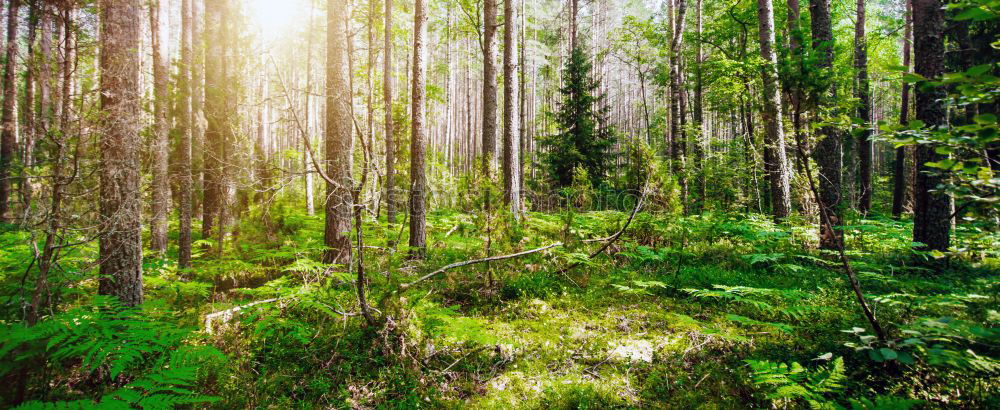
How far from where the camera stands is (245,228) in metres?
10.3

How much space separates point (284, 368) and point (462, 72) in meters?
38.6

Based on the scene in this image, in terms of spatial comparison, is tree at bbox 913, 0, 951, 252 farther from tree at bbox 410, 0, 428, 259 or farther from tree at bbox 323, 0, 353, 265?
tree at bbox 323, 0, 353, 265

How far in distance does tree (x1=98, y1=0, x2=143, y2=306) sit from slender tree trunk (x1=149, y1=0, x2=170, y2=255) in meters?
2.96

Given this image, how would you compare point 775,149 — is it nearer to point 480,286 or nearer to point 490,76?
point 490,76

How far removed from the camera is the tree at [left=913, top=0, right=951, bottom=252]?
17.2 ft

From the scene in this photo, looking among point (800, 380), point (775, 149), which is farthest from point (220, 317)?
point (775, 149)

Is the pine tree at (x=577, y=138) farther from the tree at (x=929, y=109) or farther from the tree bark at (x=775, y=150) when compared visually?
the tree at (x=929, y=109)

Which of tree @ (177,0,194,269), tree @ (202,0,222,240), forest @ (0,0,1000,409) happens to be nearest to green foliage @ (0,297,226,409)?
forest @ (0,0,1000,409)

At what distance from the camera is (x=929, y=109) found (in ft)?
17.3

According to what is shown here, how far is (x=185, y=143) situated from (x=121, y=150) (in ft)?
16.4

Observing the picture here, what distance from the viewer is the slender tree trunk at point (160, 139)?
7.16 metres

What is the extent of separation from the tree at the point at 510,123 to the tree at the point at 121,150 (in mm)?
6162

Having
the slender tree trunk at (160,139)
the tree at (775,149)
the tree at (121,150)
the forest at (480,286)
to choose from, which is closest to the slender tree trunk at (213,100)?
the forest at (480,286)

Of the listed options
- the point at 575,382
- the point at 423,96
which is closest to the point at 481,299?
the point at 575,382
